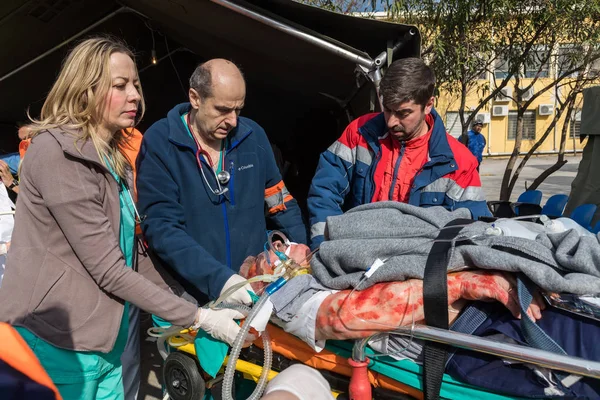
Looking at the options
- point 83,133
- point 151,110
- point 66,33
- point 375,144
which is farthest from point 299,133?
point 83,133

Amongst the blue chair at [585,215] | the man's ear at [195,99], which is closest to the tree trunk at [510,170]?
the blue chair at [585,215]

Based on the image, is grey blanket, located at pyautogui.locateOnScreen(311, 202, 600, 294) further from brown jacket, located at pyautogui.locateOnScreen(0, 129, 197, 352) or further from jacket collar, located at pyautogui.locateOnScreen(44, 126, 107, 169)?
jacket collar, located at pyautogui.locateOnScreen(44, 126, 107, 169)

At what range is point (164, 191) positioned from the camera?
7.43 ft

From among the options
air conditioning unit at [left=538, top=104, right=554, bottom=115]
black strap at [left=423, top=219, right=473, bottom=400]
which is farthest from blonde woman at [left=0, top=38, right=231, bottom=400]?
air conditioning unit at [left=538, top=104, right=554, bottom=115]

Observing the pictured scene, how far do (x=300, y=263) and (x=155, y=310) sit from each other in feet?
2.05

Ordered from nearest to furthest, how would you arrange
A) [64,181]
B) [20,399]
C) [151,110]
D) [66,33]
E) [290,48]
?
[20,399] < [64,181] < [290,48] < [66,33] < [151,110]

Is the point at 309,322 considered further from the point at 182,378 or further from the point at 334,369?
the point at 182,378

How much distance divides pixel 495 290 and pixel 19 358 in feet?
4.22

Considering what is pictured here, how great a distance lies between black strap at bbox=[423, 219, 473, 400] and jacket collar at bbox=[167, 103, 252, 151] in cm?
133

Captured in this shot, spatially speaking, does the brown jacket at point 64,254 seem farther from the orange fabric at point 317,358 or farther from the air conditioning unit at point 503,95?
the air conditioning unit at point 503,95

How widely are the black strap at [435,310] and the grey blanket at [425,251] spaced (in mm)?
30

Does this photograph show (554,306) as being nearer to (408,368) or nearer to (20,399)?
(408,368)

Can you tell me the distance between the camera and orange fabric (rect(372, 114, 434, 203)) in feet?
8.39

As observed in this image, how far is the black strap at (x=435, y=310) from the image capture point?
1.53 m
